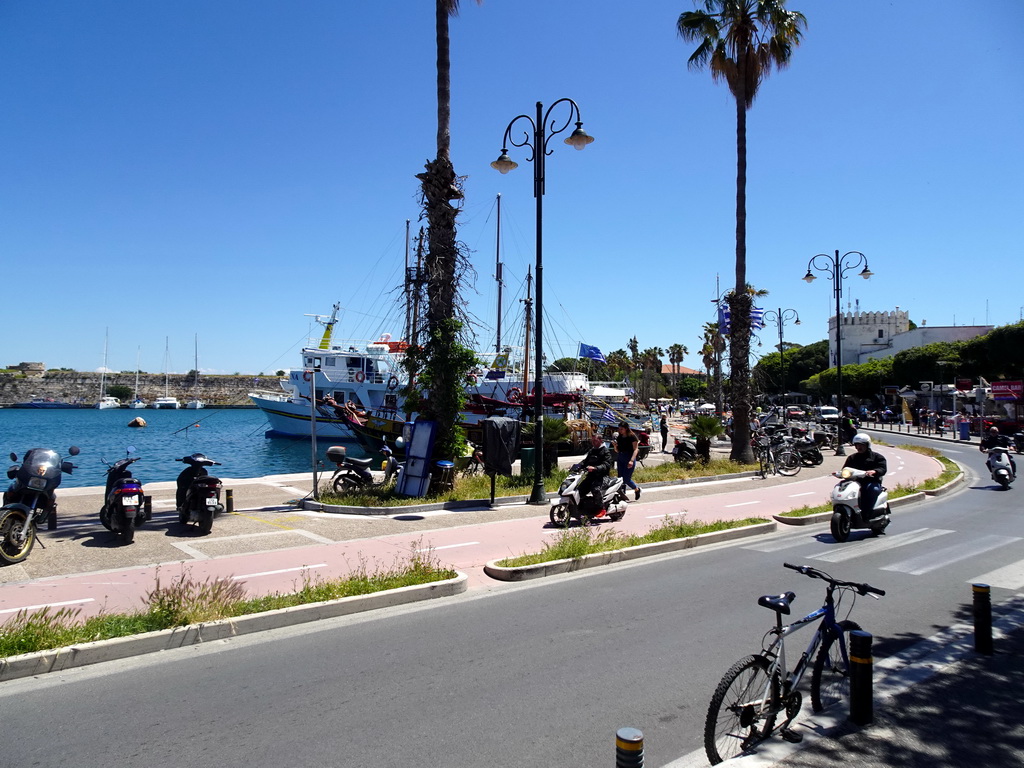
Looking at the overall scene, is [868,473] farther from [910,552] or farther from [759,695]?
[759,695]

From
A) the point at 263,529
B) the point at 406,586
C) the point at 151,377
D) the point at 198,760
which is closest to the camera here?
the point at 198,760

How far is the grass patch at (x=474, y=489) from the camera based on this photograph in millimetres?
12930

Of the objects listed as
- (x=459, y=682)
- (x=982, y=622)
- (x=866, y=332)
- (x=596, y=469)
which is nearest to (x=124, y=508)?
(x=459, y=682)

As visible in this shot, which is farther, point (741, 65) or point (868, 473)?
point (741, 65)

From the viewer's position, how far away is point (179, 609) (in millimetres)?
5844

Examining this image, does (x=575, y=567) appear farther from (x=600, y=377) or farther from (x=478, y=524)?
(x=600, y=377)

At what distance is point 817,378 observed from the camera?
83.4m

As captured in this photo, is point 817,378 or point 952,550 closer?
point 952,550

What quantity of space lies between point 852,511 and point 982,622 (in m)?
5.19

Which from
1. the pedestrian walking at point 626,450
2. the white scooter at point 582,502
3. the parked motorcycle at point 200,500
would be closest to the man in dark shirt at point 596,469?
the white scooter at point 582,502

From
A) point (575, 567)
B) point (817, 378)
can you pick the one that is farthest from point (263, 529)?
point (817, 378)

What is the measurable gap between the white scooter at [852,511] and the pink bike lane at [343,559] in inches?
89.2

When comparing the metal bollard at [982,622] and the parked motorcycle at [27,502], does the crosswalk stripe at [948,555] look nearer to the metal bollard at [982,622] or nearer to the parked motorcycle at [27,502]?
the metal bollard at [982,622]

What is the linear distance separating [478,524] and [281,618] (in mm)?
5599
